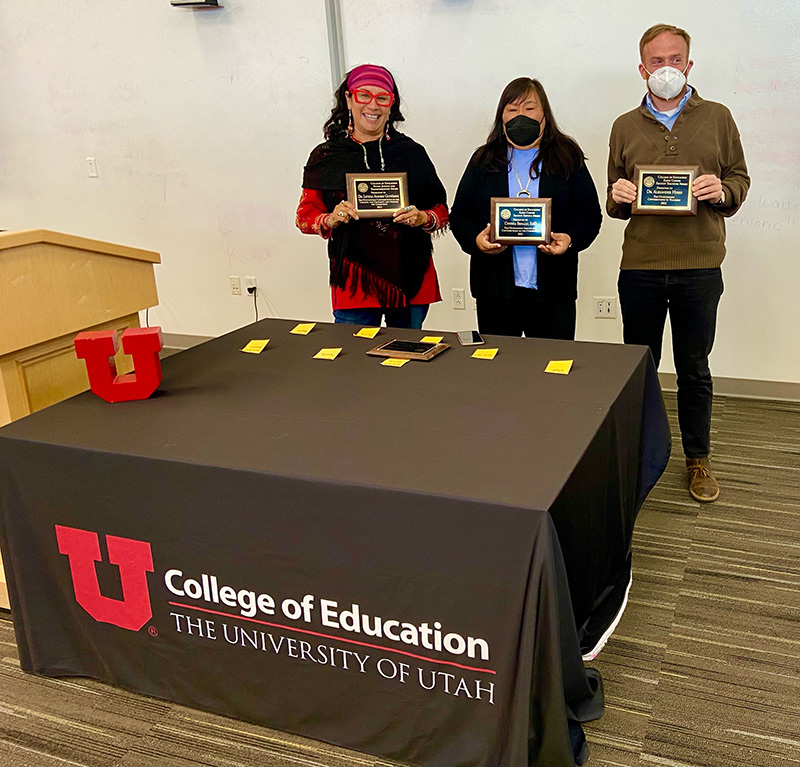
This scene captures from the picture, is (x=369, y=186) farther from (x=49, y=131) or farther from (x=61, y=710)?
(x=49, y=131)

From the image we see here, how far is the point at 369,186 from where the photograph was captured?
2678 mm

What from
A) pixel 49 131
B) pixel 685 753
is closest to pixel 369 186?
pixel 685 753

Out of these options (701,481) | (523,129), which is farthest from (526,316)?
(701,481)

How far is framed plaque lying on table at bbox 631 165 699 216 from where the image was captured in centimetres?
251

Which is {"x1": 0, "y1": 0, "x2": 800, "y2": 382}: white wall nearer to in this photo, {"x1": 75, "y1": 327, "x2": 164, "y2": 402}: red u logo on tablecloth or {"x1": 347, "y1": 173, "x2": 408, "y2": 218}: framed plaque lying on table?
{"x1": 347, "y1": 173, "x2": 408, "y2": 218}: framed plaque lying on table

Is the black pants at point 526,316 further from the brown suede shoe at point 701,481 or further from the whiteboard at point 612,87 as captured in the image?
the whiteboard at point 612,87

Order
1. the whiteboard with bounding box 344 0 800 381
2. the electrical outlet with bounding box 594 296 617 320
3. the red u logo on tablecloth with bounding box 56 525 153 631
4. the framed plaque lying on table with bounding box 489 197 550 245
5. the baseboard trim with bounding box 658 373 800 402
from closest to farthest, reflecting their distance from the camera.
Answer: the red u logo on tablecloth with bounding box 56 525 153 631
the framed plaque lying on table with bounding box 489 197 550 245
the whiteboard with bounding box 344 0 800 381
the baseboard trim with bounding box 658 373 800 402
the electrical outlet with bounding box 594 296 617 320

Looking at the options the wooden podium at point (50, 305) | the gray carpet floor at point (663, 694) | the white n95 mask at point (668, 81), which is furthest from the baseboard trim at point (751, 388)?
the wooden podium at point (50, 305)

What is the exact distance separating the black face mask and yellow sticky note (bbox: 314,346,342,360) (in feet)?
3.12

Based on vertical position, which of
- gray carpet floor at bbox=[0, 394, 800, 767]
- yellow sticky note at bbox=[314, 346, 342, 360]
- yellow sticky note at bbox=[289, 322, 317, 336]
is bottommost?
gray carpet floor at bbox=[0, 394, 800, 767]

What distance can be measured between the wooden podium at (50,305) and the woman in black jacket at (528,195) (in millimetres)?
1141

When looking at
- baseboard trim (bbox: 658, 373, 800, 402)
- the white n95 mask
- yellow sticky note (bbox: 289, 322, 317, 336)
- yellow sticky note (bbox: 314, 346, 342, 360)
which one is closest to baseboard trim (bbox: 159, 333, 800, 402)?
baseboard trim (bbox: 658, 373, 800, 402)

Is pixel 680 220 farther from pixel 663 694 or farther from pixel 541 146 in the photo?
pixel 663 694

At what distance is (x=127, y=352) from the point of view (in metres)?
1.95
